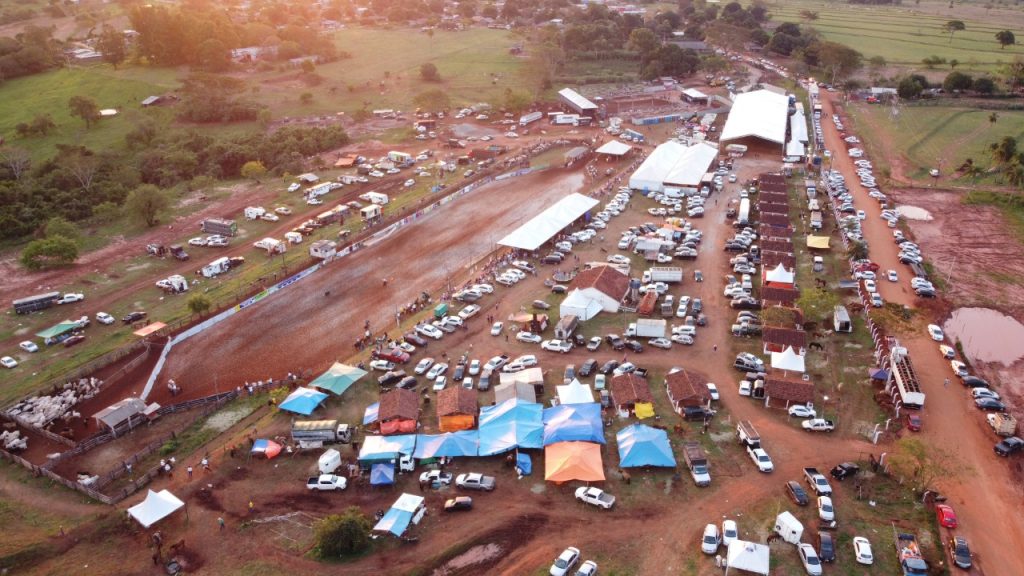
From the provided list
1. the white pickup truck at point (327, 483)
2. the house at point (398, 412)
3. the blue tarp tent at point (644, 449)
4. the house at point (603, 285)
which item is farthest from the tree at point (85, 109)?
the blue tarp tent at point (644, 449)

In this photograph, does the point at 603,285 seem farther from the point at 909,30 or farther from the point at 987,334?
the point at 909,30

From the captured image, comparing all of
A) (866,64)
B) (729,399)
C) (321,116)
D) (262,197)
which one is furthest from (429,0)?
(729,399)

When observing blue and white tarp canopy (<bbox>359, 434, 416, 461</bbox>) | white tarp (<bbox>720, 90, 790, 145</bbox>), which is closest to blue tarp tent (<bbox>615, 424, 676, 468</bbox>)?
blue and white tarp canopy (<bbox>359, 434, 416, 461</bbox>)

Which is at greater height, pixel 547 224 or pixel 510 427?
pixel 547 224

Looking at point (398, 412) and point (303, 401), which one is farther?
point (303, 401)

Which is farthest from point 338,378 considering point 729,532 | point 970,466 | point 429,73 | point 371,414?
point 429,73

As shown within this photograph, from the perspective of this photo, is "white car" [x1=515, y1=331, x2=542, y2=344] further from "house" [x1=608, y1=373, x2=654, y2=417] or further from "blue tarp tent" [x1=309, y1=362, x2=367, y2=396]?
"blue tarp tent" [x1=309, y1=362, x2=367, y2=396]
